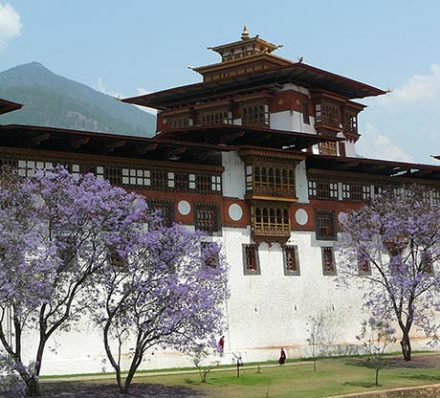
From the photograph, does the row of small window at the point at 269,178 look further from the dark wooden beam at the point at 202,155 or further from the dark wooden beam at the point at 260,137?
the dark wooden beam at the point at 202,155

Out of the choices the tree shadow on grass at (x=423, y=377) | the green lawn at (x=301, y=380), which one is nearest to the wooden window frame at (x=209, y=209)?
the green lawn at (x=301, y=380)

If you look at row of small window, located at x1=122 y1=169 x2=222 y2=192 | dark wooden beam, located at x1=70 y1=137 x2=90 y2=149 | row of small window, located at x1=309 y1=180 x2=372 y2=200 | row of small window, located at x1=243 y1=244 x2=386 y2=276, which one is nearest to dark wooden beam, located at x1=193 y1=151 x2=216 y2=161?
row of small window, located at x1=122 y1=169 x2=222 y2=192

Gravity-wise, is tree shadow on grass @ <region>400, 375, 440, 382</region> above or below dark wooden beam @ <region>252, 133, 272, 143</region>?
below

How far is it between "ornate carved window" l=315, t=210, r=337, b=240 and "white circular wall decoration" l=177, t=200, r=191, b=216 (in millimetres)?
8561

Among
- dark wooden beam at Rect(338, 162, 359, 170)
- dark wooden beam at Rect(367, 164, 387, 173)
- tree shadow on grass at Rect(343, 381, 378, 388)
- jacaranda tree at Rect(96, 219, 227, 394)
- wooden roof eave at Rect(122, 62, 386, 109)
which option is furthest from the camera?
wooden roof eave at Rect(122, 62, 386, 109)

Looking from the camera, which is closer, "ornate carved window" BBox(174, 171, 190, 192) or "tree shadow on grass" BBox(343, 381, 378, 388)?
"tree shadow on grass" BBox(343, 381, 378, 388)

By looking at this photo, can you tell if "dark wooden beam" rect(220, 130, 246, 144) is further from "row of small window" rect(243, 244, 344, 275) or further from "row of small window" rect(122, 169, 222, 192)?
"row of small window" rect(243, 244, 344, 275)

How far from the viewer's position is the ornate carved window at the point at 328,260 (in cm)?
4556

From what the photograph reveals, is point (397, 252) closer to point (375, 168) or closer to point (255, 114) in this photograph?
point (375, 168)

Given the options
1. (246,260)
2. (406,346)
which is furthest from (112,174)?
(406,346)

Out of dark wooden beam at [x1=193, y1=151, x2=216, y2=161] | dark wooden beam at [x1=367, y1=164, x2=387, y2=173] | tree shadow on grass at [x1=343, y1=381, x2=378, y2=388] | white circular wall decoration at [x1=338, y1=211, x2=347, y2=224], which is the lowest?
tree shadow on grass at [x1=343, y1=381, x2=378, y2=388]

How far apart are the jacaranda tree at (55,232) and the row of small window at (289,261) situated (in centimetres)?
1273

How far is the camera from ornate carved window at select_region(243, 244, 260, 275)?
138 ft

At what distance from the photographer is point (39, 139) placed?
1367 inches
